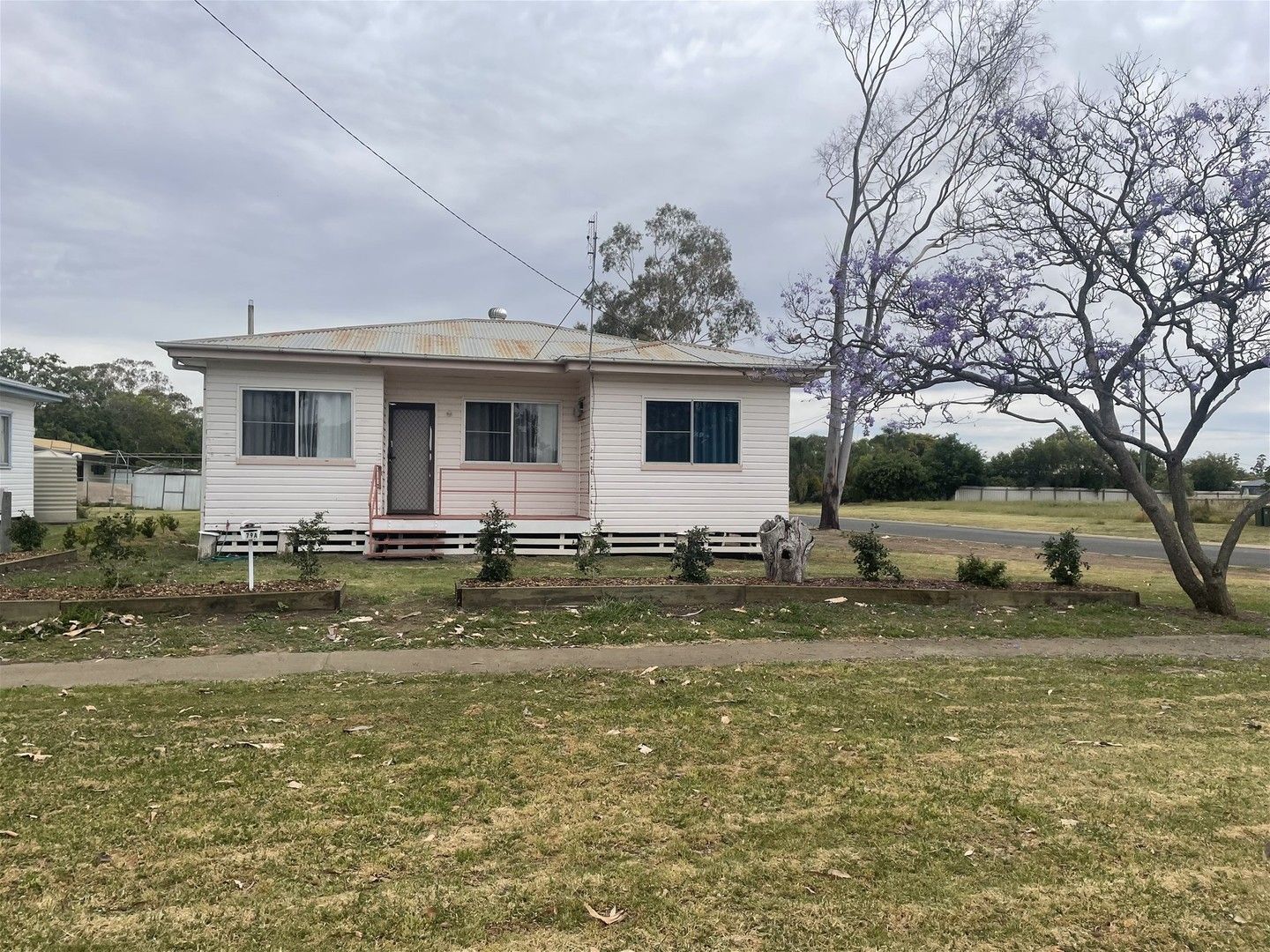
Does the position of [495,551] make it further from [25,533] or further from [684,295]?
[684,295]

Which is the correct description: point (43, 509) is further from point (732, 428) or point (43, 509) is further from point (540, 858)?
point (540, 858)

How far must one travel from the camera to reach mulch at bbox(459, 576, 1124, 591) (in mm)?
9922

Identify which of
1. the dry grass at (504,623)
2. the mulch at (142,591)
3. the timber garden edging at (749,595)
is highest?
the mulch at (142,591)

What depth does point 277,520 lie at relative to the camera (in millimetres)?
14945

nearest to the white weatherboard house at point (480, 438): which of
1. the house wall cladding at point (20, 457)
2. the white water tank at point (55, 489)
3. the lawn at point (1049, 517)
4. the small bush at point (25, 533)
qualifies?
the small bush at point (25, 533)

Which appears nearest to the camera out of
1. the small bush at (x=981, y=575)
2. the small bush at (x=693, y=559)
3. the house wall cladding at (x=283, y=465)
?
the small bush at (x=693, y=559)

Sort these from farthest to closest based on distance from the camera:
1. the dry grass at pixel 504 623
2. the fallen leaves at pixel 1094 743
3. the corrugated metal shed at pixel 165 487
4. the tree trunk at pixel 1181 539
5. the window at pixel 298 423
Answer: the corrugated metal shed at pixel 165 487
the window at pixel 298 423
the tree trunk at pixel 1181 539
the dry grass at pixel 504 623
the fallen leaves at pixel 1094 743

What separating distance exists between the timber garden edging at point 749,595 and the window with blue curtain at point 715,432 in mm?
6088

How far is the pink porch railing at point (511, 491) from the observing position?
16.3 m

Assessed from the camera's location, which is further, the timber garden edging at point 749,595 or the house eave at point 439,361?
the house eave at point 439,361

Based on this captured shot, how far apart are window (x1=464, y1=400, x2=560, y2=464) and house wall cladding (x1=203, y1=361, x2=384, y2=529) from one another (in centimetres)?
177

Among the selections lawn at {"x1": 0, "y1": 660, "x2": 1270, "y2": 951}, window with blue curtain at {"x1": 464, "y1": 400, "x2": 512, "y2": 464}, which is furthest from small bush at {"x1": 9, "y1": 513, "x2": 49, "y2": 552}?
lawn at {"x1": 0, "y1": 660, "x2": 1270, "y2": 951}

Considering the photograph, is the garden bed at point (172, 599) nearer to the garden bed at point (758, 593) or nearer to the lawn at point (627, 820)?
the garden bed at point (758, 593)

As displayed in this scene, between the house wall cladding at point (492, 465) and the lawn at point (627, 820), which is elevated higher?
the house wall cladding at point (492, 465)
